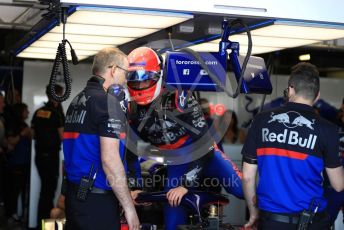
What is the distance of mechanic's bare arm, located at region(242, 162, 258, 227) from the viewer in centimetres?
335

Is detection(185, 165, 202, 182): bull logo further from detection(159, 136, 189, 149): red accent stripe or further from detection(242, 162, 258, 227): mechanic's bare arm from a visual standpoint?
detection(242, 162, 258, 227): mechanic's bare arm

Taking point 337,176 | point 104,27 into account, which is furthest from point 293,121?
point 104,27

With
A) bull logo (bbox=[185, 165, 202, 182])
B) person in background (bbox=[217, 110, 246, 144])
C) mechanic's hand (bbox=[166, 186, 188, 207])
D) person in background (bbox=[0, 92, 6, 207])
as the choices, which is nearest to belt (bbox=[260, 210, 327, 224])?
mechanic's hand (bbox=[166, 186, 188, 207])

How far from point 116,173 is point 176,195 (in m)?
0.64

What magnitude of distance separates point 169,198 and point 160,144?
633mm

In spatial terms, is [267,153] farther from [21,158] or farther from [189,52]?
[21,158]

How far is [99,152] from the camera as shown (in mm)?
3379

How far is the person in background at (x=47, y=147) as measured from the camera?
22.6 feet

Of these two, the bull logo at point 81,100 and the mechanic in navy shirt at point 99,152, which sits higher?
the bull logo at point 81,100

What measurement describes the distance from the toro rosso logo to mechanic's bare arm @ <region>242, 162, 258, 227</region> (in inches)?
12.6

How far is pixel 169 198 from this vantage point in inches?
150

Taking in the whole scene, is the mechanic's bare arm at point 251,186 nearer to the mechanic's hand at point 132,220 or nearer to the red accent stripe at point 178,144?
the mechanic's hand at point 132,220

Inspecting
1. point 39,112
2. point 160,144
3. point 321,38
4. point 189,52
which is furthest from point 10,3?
point 321,38

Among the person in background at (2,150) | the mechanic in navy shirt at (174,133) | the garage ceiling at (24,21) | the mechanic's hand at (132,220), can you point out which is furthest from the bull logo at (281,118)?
the person in background at (2,150)
